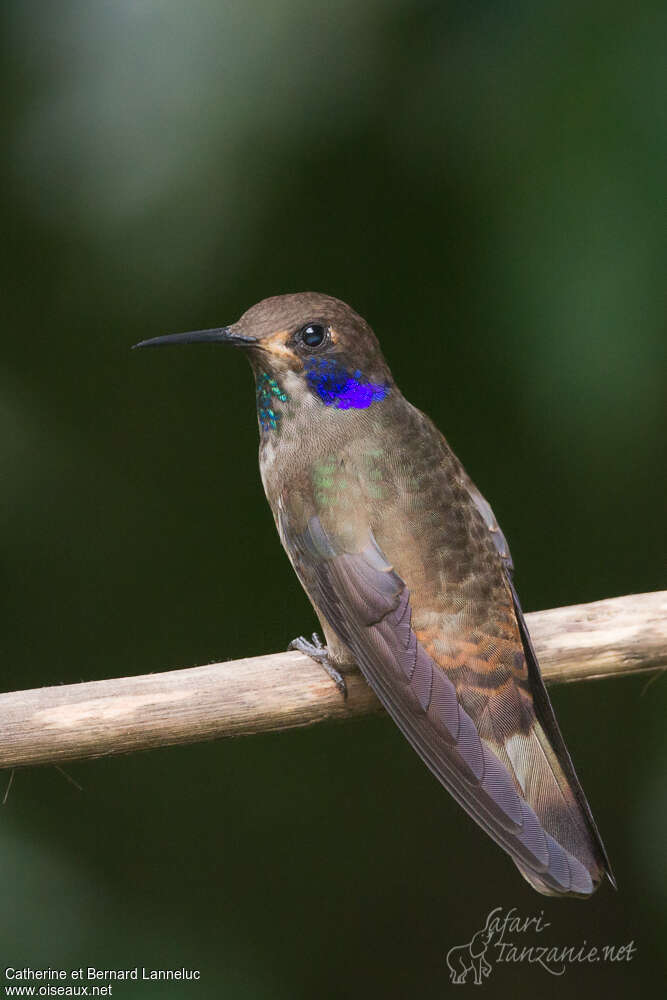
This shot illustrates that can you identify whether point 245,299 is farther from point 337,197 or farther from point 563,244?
point 563,244

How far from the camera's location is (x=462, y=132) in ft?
10.7

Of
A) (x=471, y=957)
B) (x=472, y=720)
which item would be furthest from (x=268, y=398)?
(x=471, y=957)

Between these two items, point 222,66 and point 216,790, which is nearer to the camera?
point 222,66

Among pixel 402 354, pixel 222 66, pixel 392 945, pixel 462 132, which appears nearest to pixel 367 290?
A: pixel 402 354

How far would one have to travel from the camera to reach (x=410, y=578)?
263 cm

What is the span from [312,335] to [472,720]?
3.30 ft

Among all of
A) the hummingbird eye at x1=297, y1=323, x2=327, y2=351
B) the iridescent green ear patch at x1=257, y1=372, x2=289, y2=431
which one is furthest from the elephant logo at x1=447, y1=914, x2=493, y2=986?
the hummingbird eye at x1=297, y1=323, x2=327, y2=351

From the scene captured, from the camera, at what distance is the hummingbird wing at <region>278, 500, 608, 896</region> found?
2.37 metres

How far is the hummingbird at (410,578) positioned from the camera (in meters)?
2.44

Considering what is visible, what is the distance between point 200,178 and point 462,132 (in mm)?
764

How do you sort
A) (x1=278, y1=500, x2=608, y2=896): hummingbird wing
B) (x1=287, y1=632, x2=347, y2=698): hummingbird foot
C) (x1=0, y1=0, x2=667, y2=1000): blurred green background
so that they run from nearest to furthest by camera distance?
(x1=278, y1=500, x2=608, y2=896): hummingbird wing → (x1=287, y1=632, x2=347, y2=698): hummingbird foot → (x1=0, y1=0, x2=667, y2=1000): blurred green background

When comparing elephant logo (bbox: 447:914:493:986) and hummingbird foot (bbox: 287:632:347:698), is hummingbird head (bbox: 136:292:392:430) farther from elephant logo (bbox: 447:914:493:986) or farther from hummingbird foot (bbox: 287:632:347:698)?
elephant logo (bbox: 447:914:493:986)

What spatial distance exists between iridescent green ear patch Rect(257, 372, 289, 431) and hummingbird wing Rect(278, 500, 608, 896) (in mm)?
333

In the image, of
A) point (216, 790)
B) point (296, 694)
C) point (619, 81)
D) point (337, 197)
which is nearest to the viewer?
point (296, 694)
